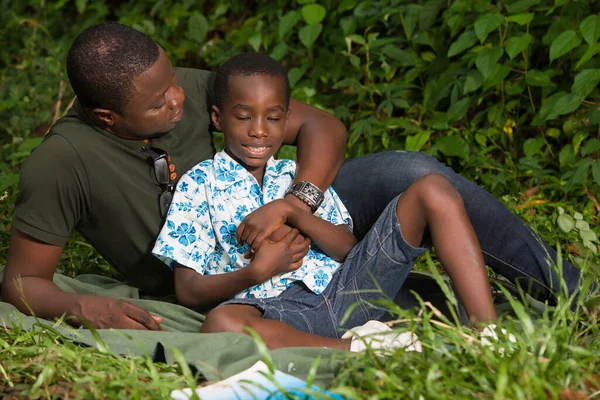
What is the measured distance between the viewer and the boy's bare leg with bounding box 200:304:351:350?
2.73 m

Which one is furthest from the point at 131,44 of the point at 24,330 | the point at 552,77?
the point at 552,77

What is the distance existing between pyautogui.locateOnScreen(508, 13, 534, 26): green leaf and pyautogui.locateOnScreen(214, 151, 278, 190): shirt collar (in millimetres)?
1884

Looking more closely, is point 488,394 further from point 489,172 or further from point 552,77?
point 552,77

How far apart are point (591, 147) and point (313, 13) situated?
1.81 meters

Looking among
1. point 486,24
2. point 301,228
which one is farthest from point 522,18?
point 301,228

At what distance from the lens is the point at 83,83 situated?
290cm

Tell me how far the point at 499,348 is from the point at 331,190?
3.55ft

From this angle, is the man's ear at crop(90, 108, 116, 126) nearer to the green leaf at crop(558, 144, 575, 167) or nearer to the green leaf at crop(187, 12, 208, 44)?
the green leaf at crop(558, 144, 575, 167)

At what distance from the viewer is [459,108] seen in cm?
450

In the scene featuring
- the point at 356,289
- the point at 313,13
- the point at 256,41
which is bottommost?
the point at 356,289

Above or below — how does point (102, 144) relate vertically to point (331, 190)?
above

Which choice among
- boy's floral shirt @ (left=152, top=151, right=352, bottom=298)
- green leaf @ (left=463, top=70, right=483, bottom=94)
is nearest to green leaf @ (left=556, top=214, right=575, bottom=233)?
green leaf @ (left=463, top=70, right=483, bottom=94)

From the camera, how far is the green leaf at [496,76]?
4.27 metres

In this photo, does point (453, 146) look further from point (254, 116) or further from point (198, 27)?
point (198, 27)
